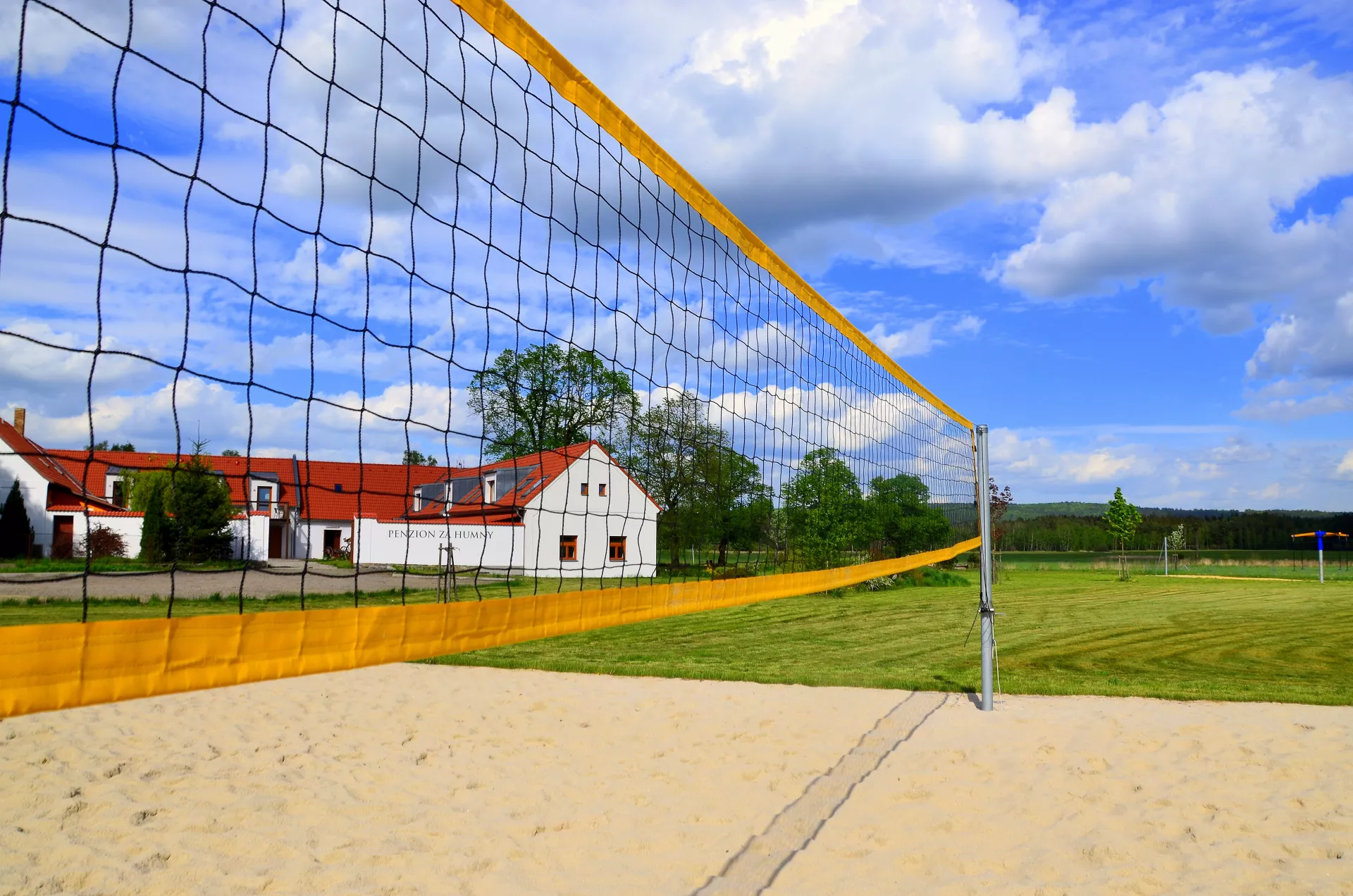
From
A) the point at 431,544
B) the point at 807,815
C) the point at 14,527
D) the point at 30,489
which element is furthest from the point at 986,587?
the point at 431,544

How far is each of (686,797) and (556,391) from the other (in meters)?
1.93

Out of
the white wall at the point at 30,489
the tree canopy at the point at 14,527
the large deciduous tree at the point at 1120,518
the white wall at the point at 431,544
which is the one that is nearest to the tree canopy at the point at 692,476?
the tree canopy at the point at 14,527

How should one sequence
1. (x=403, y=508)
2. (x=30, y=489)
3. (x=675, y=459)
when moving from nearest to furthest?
(x=403, y=508) < (x=675, y=459) < (x=30, y=489)

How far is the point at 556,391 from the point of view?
447 centimetres

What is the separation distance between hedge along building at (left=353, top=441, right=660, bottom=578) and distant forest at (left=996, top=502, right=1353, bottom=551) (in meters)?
25.8

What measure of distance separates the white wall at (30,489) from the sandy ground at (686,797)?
3.90m

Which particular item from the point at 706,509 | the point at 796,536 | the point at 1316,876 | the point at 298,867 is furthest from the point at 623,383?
the point at 796,536

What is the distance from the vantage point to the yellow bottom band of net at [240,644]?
1.71 m

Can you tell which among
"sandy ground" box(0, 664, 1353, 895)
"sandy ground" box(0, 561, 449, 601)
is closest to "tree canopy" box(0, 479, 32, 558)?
"sandy ground" box(0, 664, 1353, 895)

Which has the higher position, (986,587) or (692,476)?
(692,476)

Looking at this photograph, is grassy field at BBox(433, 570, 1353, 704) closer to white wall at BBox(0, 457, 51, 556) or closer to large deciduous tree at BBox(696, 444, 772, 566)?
large deciduous tree at BBox(696, 444, 772, 566)

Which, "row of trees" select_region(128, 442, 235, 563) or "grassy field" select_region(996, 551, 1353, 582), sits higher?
"row of trees" select_region(128, 442, 235, 563)

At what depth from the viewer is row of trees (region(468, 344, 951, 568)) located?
420cm

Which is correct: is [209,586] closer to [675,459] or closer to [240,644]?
[675,459]
